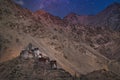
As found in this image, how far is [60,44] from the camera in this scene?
14450cm

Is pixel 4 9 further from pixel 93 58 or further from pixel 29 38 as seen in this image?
pixel 93 58

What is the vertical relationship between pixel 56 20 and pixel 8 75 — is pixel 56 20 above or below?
above

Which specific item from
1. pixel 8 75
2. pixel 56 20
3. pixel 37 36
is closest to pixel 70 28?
pixel 56 20

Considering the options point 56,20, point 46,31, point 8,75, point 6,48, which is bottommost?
point 8,75

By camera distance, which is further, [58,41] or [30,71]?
[58,41]

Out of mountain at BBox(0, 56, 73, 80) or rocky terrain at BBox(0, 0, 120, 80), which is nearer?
mountain at BBox(0, 56, 73, 80)

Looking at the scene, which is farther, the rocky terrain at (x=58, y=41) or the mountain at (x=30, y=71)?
the rocky terrain at (x=58, y=41)

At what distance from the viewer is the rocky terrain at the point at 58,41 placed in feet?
378

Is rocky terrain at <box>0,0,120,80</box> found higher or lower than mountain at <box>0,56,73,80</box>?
higher

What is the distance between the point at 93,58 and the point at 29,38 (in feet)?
124

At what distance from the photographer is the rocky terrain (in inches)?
4535

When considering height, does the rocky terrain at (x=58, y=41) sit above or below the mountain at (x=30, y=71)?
above

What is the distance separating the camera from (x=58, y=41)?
147 meters

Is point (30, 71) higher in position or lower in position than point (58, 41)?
lower
